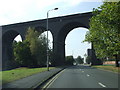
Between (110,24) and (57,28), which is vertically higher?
(57,28)

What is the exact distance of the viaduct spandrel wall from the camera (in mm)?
73544

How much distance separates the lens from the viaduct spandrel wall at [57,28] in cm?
7354

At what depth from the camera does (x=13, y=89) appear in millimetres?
9867

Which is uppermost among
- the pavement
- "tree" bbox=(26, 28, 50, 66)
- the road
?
"tree" bbox=(26, 28, 50, 66)

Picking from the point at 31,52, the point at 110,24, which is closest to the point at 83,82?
the point at 110,24

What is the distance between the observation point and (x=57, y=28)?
254 feet

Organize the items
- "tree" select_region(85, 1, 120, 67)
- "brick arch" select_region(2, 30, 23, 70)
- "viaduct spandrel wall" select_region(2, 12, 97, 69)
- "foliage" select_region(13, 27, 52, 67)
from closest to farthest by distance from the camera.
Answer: "tree" select_region(85, 1, 120, 67) → "foliage" select_region(13, 27, 52, 67) → "viaduct spandrel wall" select_region(2, 12, 97, 69) → "brick arch" select_region(2, 30, 23, 70)

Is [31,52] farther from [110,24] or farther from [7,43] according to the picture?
[7,43]

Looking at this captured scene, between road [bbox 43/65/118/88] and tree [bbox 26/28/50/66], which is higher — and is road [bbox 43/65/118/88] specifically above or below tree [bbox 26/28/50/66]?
below

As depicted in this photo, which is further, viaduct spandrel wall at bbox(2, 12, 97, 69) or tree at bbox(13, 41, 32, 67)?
viaduct spandrel wall at bbox(2, 12, 97, 69)

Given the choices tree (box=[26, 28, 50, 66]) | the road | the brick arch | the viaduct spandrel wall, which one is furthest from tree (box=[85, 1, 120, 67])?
the brick arch

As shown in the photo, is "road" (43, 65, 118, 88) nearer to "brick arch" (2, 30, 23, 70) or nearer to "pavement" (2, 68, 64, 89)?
"pavement" (2, 68, 64, 89)

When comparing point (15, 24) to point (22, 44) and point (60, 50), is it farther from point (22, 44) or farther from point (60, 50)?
point (22, 44)

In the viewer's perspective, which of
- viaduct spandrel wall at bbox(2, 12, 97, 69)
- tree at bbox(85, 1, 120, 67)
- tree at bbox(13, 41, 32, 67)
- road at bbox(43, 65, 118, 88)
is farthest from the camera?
viaduct spandrel wall at bbox(2, 12, 97, 69)
